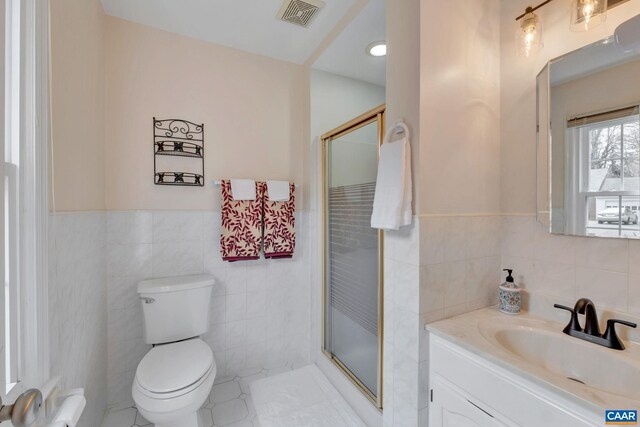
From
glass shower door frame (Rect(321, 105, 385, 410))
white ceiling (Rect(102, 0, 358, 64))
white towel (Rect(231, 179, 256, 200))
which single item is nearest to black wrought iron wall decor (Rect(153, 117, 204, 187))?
white towel (Rect(231, 179, 256, 200))

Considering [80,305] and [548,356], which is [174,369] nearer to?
[80,305]

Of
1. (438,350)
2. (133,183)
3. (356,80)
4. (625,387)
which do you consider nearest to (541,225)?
(625,387)

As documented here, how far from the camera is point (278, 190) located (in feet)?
6.92

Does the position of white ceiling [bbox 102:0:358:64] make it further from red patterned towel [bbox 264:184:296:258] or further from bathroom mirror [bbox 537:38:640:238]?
bathroom mirror [bbox 537:38:640:238]

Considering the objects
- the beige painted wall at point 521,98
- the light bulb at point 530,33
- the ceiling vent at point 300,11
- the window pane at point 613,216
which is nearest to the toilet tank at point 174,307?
the ceiling vent at point 300,11

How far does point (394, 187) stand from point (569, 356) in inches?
35.4

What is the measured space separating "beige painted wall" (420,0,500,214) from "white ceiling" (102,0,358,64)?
0.67 metres

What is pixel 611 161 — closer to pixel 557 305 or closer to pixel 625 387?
pixel 557 305

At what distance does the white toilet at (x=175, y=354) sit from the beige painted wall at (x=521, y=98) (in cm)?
177

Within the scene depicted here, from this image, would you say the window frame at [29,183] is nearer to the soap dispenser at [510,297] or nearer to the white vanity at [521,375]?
the white vanity at [521,375]

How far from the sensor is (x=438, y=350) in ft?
3.73

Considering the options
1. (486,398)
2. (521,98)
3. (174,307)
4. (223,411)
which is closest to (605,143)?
(521,98)

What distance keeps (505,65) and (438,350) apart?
139 centimetres

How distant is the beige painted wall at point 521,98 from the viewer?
123 cm
